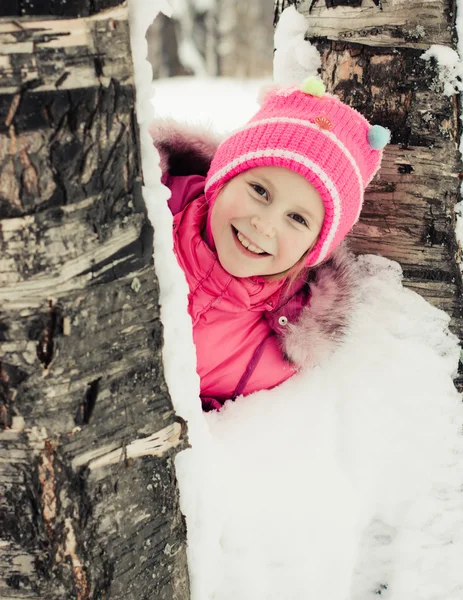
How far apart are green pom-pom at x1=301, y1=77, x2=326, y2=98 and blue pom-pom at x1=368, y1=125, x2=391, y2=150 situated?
0.19m

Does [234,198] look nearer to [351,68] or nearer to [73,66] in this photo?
[351,68]

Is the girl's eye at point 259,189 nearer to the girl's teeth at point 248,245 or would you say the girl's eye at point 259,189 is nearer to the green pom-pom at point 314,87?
the girl's teeth at point 248,245

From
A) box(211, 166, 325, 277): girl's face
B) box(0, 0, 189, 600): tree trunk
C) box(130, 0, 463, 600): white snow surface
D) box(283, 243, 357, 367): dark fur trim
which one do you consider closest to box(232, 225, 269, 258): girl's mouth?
box(211, 166, 325, 277): girl's face

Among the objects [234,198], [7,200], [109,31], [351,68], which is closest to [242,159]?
[234,198]

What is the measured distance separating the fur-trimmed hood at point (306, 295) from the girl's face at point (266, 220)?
0.19m

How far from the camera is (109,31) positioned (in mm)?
873

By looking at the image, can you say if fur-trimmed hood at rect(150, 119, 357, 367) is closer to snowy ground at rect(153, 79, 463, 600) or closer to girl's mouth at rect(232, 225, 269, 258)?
snowy ground at rect(153, 79, 463, 600)

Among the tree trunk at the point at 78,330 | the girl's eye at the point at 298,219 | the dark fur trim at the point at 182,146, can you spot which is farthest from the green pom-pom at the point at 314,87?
the tree trunk at the point at 78,330

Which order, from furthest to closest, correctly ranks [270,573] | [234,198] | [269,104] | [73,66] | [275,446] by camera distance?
1. [269,104]
2. [234,198]
3. [275,446]
4. [270,573]
5. [73,66]

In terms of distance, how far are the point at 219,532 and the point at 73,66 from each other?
1019 millimetres

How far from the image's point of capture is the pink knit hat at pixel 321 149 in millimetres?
1683

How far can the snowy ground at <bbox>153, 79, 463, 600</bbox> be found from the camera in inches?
56.4

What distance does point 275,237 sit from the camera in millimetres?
1688

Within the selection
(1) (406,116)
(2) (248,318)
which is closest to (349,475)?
(2) (248,318)
